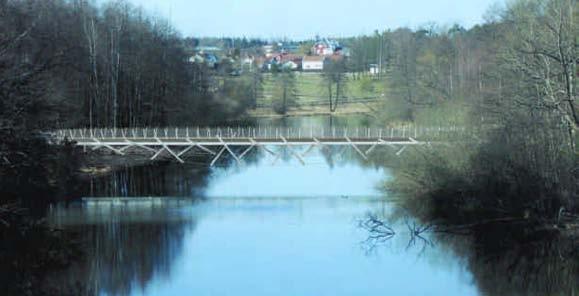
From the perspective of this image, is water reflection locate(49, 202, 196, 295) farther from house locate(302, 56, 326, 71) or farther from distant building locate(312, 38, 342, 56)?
distant building locate(312, 38, 342, 56)

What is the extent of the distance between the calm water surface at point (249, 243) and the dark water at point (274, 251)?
0.11ft

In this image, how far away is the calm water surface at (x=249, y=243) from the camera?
70.9 feet

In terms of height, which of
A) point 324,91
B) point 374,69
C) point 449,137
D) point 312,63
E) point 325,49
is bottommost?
point 449,137

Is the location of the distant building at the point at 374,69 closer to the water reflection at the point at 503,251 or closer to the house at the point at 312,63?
the house at the point at 312,63

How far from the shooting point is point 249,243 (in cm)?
2595

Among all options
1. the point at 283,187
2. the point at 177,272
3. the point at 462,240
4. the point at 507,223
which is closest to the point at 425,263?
the point at 462,240

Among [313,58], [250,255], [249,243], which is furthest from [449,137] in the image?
[313,58]

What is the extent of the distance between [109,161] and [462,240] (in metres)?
23.3

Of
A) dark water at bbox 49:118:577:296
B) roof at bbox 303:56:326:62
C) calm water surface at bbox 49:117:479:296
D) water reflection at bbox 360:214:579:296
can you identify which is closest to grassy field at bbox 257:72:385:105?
roof at bbox 303:56:326:62

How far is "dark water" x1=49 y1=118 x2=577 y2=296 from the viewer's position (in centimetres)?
2148

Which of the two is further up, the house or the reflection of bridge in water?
the house

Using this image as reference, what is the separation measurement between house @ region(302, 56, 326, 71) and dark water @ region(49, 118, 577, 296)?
91.6 m

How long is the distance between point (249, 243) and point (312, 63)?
10538 centimetres

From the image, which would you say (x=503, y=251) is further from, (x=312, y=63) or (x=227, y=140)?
(x=312, y=63)
